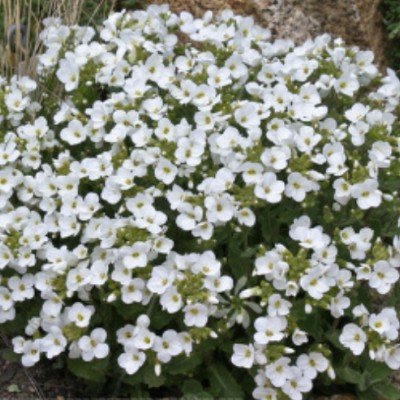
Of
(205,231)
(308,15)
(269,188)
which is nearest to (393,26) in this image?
(308,15)

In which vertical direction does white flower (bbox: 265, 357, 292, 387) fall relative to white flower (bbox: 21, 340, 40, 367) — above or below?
above

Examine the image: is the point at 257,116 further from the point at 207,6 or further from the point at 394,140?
the point at 207,6

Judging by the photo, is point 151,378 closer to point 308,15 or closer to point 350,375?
point 350,375

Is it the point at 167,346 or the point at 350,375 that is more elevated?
the point at 350,375

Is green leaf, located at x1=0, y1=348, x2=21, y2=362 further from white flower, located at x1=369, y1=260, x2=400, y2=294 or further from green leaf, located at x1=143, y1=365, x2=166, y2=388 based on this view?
white flower, located at x1=369, y1=260, x2=400, y2=294

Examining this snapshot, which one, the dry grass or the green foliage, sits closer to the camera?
the dry grass

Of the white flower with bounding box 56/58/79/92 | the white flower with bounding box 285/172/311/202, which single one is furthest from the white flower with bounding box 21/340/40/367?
the white flower with bounding box 56/58/79/92
